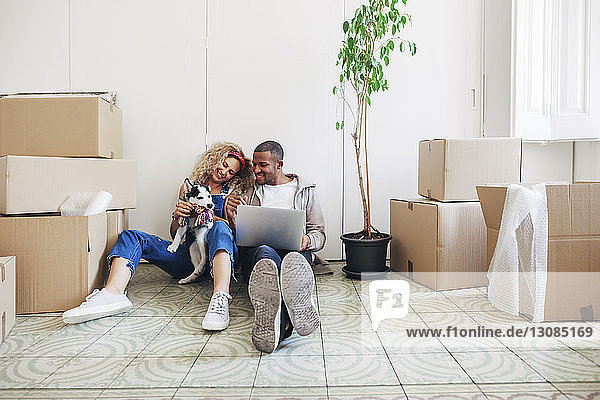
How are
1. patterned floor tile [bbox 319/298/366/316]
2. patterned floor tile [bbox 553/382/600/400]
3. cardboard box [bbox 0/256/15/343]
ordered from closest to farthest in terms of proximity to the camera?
patterned floor tile [bbox 553/382/600/400] → cardboard box [bbox 0/256/15/343] → patterned floor tile [bbox 319/298/366/316]

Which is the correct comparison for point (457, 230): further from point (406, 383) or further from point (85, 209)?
point (85, 209)

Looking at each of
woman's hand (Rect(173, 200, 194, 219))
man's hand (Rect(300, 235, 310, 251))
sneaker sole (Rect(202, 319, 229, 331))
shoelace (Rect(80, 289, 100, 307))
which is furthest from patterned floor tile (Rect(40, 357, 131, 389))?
man's hand (Rect(300, 235, 310, 251))

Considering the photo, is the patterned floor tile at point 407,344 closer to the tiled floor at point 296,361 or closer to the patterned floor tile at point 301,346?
the tiled floor at point 296,361

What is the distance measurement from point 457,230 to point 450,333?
75cm

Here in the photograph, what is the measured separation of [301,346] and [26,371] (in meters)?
0.81

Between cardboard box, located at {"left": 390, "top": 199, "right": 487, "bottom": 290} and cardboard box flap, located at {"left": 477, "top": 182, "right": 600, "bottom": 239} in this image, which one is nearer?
cardboard box flap, located at {"left": 477, "top": 182, "right": 600, "bottom": 239}

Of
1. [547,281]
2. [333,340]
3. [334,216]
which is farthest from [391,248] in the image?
[333,340]

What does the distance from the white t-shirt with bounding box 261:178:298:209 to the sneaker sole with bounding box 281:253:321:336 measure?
3.18 ft

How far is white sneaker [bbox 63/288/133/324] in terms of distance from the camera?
1.82m

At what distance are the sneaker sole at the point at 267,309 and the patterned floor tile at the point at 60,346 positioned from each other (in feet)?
1.89

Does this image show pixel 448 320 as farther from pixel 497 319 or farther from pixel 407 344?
pixel 407 344

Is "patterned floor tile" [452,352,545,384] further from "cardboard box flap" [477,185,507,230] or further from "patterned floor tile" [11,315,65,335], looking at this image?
"patterned floor tile" [11,315,65,335]

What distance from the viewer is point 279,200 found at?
8.36 ft

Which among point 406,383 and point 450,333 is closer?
point 406,383
